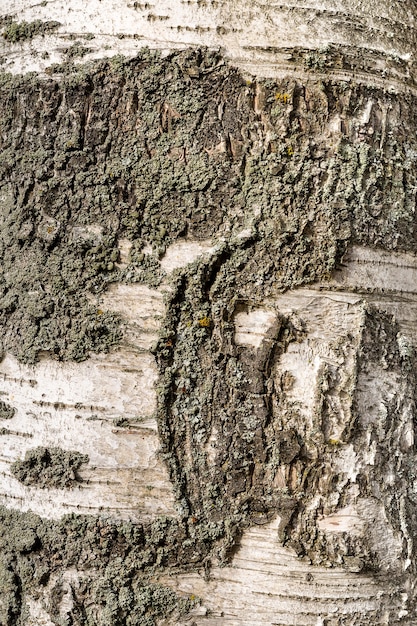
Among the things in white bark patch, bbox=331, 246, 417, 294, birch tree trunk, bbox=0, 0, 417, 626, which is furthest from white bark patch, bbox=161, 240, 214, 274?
white bark patch, bbox=331, 246, 417, 294

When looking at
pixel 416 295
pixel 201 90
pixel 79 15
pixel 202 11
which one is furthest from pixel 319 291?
pixel 79 15

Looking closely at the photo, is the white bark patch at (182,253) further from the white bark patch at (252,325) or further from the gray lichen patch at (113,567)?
the gray lichen patch at (113,567)

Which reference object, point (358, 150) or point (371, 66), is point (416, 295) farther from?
point (371, 66)

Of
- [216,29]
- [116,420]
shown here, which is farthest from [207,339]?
[216,29]

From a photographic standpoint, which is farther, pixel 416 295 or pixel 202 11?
pixel 416 295

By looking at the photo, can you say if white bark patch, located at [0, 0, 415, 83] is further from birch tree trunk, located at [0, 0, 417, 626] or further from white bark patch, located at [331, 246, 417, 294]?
white bark patch, located at [331, 246, 417, 294]

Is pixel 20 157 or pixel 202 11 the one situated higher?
pixel 202 11

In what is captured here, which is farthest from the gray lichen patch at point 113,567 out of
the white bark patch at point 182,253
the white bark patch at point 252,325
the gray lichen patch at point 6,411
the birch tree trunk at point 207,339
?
the white bark patch at point 182,253
